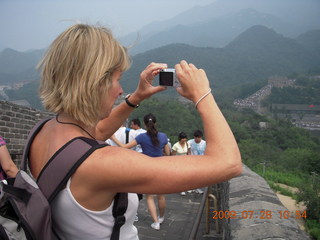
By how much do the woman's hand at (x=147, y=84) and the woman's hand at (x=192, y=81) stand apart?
264mm

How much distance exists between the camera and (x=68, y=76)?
0.94 m

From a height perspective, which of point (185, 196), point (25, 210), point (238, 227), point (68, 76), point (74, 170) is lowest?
point (185, 196)

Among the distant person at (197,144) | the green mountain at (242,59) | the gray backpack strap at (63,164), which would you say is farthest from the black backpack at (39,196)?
the green mountain at (242,59)

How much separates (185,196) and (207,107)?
533 cm

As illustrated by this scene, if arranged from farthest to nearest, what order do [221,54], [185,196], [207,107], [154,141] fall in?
1. [221,54]
2. [185,196]
3. [154,141]
4. [207,107]

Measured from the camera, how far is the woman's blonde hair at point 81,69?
0.93 metres

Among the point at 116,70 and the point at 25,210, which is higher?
the point at 116,70

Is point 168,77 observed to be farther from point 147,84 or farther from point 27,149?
point 27,149

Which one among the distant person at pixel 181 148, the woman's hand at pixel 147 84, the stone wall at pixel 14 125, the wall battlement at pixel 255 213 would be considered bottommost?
the distant person at pixel 181 148

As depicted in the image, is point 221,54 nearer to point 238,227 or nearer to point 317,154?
point 317,154

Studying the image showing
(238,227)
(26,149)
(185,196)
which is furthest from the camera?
(185,196)

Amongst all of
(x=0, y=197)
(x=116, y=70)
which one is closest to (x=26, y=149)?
(x=0, y=197)

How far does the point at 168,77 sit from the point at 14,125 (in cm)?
535

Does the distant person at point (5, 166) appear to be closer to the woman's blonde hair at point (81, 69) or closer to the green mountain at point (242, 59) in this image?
the woman's blonde hair at point (81, 69)
